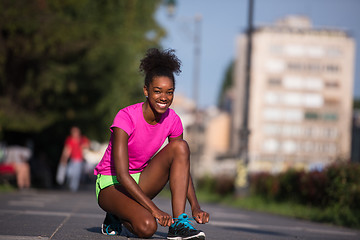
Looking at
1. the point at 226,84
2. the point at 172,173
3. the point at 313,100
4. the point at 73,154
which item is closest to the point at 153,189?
the point at 172,173

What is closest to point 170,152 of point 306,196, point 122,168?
point 122,168

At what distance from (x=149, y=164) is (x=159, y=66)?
87 cm

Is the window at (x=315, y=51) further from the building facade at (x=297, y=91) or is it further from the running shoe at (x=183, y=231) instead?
the running shoe at (x=183, y=231)

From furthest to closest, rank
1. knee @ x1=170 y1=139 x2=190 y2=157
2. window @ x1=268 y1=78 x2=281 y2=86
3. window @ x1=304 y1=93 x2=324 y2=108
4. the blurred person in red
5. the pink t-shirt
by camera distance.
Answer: window @ x1=304 y1=93 x2=324 y2=108 < window @ x1=268 y1=78 x2=281 y2=86 < the blurred person in red < the pink t-shirt < knee @ x1=170 y1=139 x2=190 y2=157

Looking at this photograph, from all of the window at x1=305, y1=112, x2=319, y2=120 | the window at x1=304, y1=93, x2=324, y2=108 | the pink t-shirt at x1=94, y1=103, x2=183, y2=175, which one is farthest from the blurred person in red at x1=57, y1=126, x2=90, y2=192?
the window at x1=305, y1=112, x2=319, y2=120

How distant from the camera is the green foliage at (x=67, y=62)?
21547 mm

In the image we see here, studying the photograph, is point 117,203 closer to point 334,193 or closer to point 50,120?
point 334,193

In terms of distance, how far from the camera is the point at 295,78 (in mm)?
120750

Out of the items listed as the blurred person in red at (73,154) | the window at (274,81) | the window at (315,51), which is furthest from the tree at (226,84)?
the blurred person in red at (73,154)

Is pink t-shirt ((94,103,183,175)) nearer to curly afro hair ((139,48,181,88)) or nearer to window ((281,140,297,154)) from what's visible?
curly afro hair ((139,48,181,88))

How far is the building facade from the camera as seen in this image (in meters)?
121

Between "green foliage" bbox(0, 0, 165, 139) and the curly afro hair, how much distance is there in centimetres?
1563

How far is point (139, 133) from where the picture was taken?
5961mm

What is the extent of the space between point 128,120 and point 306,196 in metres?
10.2
